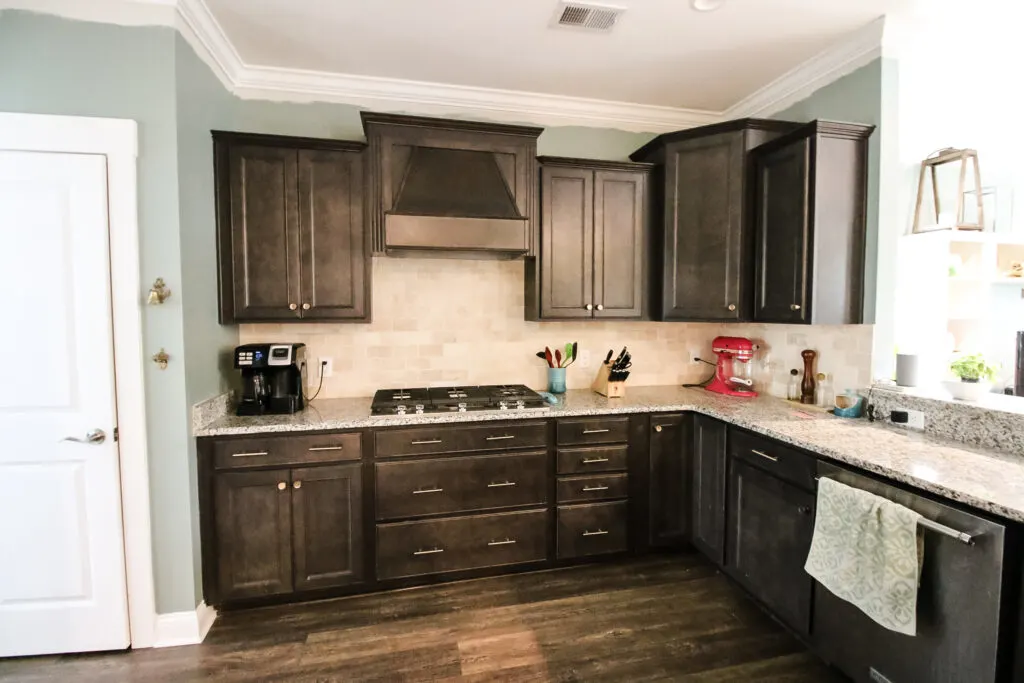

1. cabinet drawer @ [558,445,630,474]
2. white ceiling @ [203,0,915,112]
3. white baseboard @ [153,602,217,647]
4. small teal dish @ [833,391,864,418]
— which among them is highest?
white ceiling @ [203,0,915,112]

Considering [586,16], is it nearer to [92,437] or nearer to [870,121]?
[870,121]

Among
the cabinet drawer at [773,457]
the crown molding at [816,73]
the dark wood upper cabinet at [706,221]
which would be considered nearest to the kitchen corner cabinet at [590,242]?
the dark wood upper cabinet at [706,221]

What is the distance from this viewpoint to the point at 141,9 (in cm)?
194

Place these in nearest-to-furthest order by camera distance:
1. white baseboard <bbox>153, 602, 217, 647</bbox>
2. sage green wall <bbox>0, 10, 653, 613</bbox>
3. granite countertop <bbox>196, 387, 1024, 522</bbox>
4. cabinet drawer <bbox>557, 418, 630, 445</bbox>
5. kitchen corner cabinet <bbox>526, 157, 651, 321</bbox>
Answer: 1. granite countertop <bbox>196, 387, 1024, 522</bbox>
2. sage green wall <bbox>0, 10, 653, 613</bbox>
3. white baseboard <bbox>153, 602, 217, 647</bbox>
4. cabinet drawer <bbox>557, 418, 630, 445</bbox>
5. kitchen corner cabinet <bbox>526, 157, 651, 321</bbox>

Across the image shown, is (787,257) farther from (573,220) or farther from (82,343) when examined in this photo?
(82,343)

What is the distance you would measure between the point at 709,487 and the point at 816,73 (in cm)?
240

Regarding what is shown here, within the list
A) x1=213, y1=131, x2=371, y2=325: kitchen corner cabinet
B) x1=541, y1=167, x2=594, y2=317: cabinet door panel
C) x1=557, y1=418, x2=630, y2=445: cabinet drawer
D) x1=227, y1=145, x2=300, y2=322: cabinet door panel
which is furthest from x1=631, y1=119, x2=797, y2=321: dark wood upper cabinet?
x1=227, y1=145, x2=300, y2=322: cabinet door panel

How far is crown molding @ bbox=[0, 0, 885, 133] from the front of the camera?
1949 mm

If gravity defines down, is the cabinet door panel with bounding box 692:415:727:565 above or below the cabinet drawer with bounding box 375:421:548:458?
below

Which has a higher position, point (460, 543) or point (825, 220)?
point (825, 220)

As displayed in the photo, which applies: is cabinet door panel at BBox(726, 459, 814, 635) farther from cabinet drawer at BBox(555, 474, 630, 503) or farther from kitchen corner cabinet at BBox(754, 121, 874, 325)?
kitchen corner cabinet at BBox(754, 121, 874, 325)

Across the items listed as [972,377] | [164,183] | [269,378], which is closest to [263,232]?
[164,183]

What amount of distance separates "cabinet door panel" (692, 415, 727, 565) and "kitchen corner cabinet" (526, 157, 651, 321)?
0.83 m

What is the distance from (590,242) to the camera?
9.50ft
